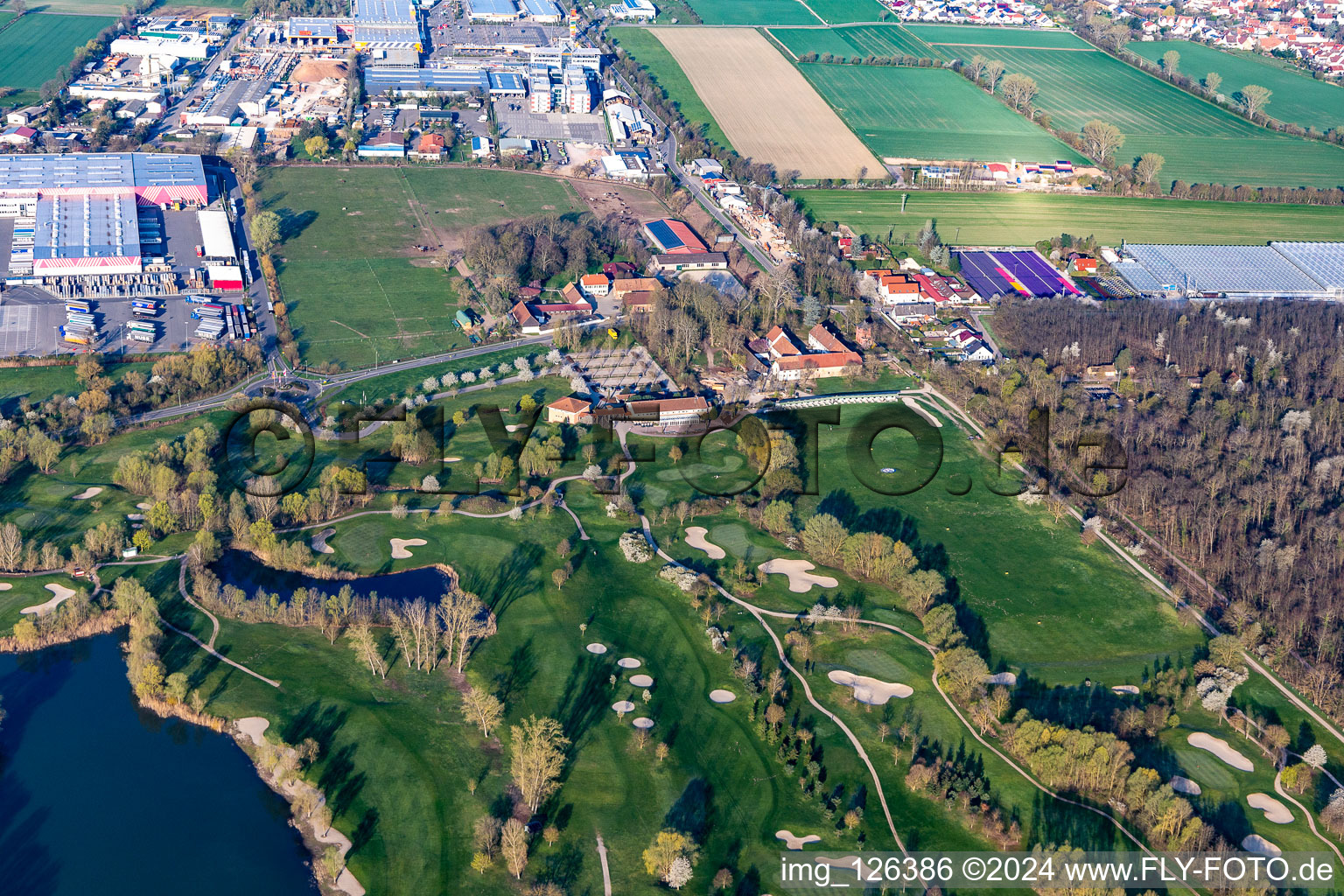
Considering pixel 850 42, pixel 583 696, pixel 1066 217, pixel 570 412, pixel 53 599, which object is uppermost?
pixel 850 42

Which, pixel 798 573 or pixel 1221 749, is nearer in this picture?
pixel 1221 749

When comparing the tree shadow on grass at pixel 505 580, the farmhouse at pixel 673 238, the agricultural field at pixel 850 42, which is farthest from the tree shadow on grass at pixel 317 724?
the agricultural field at pixel 850 42

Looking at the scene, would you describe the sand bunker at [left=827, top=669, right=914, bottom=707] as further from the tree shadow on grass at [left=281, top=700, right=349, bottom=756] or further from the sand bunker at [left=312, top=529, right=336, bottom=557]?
the sand bunker at [left=312, top=529, right=336, bottom=557]

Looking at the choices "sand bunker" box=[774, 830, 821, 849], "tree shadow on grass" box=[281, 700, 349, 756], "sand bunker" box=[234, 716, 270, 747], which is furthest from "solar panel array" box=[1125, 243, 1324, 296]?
"sand bunker" box=[234, 716, 270, 747]

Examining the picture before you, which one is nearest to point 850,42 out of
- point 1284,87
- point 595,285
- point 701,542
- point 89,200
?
point 1284,87

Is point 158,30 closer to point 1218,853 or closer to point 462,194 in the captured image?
point 462,194

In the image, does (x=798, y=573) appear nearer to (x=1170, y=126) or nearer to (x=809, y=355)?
(x=809, y=355)

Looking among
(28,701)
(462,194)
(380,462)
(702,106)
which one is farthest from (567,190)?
(28,701)

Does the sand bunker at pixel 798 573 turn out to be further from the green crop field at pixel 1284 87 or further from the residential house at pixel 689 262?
the green crop field at pixel 1284 87
